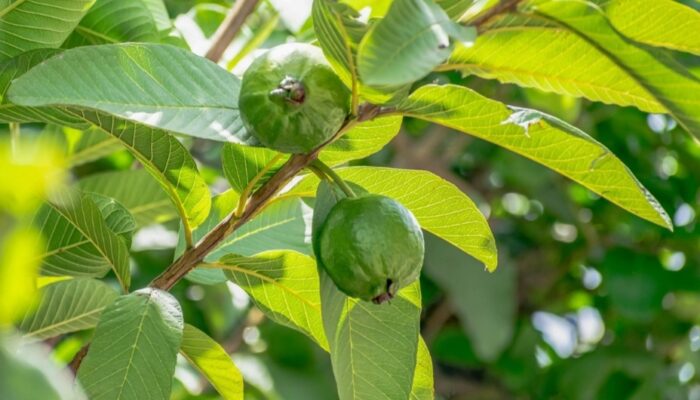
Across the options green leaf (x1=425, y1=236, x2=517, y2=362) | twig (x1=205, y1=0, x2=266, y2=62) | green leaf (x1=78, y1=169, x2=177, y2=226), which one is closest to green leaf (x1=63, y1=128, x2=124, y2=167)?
green leaf (x1=78, y1=169, x2=177, y2=226)

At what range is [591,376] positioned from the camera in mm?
2508

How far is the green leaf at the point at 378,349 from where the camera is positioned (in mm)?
864

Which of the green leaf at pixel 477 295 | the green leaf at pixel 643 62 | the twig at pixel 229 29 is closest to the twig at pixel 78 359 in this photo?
the green leaf at pixel 643 62

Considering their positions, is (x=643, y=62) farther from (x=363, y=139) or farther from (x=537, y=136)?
(x=363, y=139)

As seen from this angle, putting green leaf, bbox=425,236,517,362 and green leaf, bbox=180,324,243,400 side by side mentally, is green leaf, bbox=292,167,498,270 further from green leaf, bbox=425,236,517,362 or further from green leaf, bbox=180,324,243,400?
green leaf, bbox=425,236,517,362

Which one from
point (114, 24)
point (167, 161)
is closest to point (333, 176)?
point (167, 161)

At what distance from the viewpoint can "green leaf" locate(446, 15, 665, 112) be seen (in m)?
0.78

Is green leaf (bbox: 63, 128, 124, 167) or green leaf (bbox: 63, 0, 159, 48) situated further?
green leaf (bbox: 63, 128, 124, 167)

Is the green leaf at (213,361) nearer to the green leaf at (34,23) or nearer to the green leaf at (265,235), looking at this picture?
the green leaf at (265,235)

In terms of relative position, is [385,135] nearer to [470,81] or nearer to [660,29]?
[660,29]

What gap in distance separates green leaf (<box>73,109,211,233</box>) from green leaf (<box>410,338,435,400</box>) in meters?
0.23

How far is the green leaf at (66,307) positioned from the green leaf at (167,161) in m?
0.15

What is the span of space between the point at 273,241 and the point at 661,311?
1957mm

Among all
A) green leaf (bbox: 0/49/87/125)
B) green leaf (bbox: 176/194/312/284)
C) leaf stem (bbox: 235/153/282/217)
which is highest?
green leaf (bbox: 0/49/87/125)
